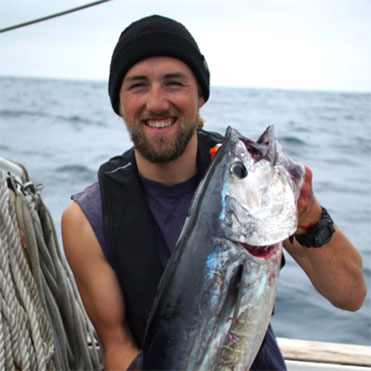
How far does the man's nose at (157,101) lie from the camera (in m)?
2.22

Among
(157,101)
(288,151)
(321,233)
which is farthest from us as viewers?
Answer: (288,151)

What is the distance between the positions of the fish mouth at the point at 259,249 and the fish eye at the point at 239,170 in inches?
8.5

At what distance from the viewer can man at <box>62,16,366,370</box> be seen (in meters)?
2.23

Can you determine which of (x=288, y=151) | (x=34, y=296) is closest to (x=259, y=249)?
(x=34, y=296)

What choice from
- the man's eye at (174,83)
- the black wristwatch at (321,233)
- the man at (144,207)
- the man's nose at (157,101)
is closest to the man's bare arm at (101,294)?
the man at (144,207)

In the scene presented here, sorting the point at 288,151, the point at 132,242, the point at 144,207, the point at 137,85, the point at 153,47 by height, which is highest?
the point at 153,47

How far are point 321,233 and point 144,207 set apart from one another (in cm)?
81

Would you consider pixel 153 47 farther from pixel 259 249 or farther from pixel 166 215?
pixel 259 249

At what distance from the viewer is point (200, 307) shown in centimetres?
159

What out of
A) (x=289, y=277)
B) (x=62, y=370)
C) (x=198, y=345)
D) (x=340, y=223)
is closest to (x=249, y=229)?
(x=198, y=345)

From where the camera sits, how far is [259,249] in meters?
1.58

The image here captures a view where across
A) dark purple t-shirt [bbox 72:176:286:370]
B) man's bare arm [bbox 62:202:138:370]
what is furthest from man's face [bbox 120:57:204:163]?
man's bare arm [bbox 62:202:138:370]

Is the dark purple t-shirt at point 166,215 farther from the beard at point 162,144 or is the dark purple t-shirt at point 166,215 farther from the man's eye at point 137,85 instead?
the man's eye at point 137,85

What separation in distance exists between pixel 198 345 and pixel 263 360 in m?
0.80
